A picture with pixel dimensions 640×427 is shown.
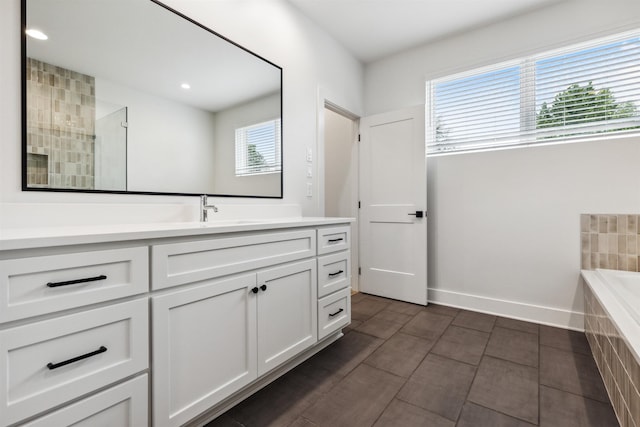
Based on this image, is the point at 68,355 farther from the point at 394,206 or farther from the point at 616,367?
the point at 394,206

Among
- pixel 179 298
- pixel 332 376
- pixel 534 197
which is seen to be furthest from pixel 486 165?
pixel 179 298

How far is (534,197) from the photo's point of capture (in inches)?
100

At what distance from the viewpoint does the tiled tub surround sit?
3.72 feet

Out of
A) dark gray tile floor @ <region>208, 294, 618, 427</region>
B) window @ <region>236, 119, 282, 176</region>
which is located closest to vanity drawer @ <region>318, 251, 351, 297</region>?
dark gray tile floor @ <region>208, 294, 618, 427</region>

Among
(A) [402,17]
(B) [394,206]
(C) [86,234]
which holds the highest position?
(A) [402,17]

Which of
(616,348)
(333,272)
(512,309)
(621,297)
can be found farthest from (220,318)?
(512,309)

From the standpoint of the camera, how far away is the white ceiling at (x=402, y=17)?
2471mm

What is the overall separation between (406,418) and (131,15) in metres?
2.32

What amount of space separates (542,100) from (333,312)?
8.17ft

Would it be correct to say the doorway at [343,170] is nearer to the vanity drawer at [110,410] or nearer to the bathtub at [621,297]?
the bathtub at [621,297]

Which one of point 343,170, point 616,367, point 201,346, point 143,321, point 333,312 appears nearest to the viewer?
point 143,321

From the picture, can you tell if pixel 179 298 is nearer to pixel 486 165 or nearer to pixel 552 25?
pixel 486 165

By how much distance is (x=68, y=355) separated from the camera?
0.86 m

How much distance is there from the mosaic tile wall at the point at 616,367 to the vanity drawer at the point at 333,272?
137cm
